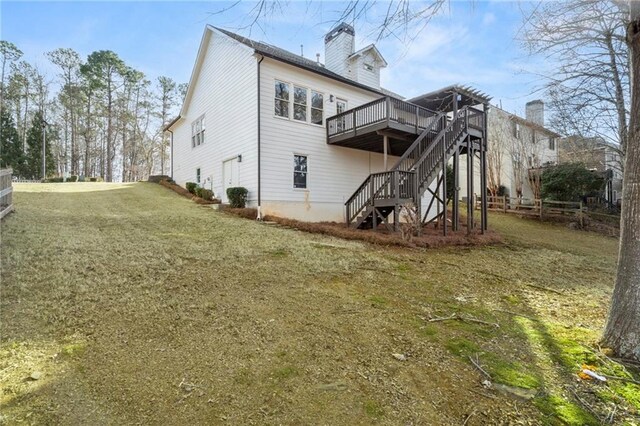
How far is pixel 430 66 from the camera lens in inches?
197

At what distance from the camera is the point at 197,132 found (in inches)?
733

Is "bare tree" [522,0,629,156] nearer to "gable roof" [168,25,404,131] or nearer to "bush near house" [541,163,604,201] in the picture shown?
"bush near house" [541,163,604,201]

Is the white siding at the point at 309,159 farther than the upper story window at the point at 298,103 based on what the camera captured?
No

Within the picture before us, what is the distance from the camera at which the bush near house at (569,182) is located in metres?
21.3

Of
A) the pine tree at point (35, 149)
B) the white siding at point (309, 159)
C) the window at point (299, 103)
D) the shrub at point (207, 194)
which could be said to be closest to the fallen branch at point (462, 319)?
the white siding at point (309, 159)

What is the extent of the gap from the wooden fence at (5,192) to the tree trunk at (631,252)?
35.8ft

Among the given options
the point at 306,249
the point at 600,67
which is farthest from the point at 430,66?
the point at 600,67

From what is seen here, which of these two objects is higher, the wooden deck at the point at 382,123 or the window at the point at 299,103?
the window at the point at 299,103

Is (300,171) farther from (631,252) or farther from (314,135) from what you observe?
(631,252)

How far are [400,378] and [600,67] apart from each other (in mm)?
13811

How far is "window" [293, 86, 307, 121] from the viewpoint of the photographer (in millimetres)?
13607

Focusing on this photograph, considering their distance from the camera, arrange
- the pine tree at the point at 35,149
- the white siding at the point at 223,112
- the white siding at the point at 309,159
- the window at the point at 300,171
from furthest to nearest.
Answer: the pine tree at the point at 35,149, the window at the point at 300,171, the white siding at the point at 223,112, the white siding at the point at 309,159

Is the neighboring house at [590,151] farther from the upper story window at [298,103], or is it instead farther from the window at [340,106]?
the upper story window at [298,103]

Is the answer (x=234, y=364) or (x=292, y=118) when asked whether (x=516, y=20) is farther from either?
(x=292, y=118)
